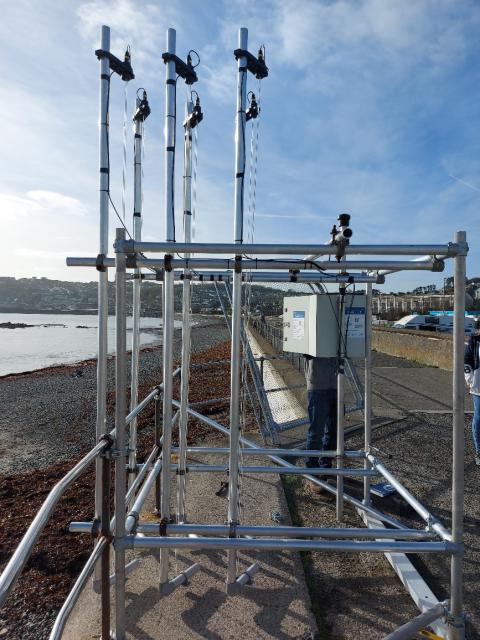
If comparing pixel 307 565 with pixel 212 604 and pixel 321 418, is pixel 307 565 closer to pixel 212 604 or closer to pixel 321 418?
pixel 212 604

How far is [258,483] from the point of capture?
5.42 metres

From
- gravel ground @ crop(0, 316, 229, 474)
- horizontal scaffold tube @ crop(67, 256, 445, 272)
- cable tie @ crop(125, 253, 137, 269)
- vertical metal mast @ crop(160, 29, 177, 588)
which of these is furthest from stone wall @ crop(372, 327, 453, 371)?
cable tie @ crop(125, 253, 137, 269)

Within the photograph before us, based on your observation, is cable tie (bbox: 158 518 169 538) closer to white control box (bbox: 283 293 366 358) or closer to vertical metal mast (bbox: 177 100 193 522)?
vertical metal mast (bbox: 177 100 193 522)

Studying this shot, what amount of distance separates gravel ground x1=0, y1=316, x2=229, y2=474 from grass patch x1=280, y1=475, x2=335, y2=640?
16.3ft

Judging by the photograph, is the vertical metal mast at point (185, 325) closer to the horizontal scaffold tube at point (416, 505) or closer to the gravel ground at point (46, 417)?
the horizontal scaffold tube at point (416, 505)

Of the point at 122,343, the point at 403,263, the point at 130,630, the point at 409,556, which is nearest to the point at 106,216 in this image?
the point at 122,343

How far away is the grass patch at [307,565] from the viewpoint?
3.04 meters

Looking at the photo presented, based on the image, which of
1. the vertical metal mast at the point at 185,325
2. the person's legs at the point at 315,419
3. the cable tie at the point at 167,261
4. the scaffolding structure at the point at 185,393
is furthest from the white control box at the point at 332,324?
the cable tie at the point at 167,261

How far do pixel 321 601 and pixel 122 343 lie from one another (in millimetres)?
2421

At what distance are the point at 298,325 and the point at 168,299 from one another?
1971mm

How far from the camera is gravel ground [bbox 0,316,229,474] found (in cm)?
904

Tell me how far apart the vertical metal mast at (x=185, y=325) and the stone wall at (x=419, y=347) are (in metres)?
14.3

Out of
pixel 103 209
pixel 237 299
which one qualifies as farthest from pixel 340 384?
pixel 103 209

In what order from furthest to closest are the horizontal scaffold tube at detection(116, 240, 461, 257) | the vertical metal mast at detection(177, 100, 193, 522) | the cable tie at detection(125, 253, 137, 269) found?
the vertical metal mast at detection(177, 100, 193, 522)
the cable tie at detection(125, 253, 137, 269)
the horizontal scaffold tube at detection(116, 240, 461, 257)
